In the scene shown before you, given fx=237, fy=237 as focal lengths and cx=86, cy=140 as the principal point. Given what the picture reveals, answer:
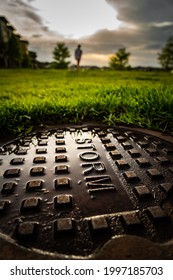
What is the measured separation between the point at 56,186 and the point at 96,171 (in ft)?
1.04

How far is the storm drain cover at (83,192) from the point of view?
1086 millimetres

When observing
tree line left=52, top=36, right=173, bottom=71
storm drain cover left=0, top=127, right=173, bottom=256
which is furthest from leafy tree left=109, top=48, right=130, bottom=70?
storm drain cover left=0, top=127, right=173, bottom=256

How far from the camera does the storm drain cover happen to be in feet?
3.56

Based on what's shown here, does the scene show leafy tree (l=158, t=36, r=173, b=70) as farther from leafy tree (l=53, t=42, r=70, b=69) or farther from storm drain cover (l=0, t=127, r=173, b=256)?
storm drain cover (l=0, t=127, r=173, b=256)

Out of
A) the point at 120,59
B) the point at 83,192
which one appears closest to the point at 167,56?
the point at 120,59

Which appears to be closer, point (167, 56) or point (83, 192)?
point (83, 192)

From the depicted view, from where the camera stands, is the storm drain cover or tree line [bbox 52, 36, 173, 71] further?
tree line [bbox 52, 36, 173, 71]

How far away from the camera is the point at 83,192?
1388 millimetres

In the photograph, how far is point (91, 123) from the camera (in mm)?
2818

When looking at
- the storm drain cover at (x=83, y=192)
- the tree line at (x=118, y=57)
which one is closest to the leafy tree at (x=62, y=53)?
the tree line at (x=118, y=57)

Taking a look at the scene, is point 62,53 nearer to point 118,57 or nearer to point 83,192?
point 118,57

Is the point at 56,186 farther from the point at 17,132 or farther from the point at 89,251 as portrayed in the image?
the point at 17,132

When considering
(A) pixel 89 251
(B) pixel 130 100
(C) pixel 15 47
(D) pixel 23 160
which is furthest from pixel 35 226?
(C) pixel 15 47

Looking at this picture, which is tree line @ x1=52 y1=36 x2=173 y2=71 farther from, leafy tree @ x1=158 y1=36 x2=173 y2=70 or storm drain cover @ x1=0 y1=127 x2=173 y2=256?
storm drain cover @ x1=0 y1=127 x2=173 y2=256
